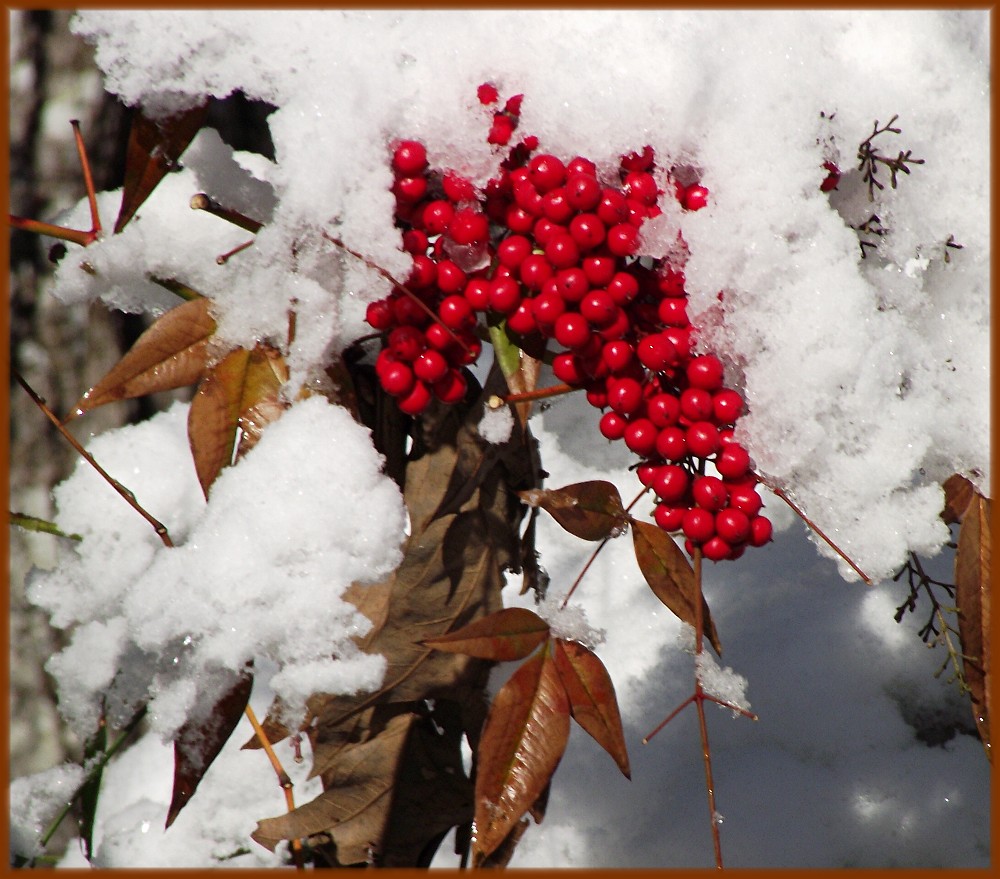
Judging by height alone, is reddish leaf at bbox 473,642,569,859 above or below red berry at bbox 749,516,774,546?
below

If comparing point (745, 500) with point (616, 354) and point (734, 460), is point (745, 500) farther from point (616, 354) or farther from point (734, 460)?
point (616, 354)

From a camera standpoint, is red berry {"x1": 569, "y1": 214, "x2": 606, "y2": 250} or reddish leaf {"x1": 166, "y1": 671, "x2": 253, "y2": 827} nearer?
red berry {"x1": 569, "y1": 214, "x2": 606, "y2": 250}

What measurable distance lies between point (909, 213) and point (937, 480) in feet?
0.79

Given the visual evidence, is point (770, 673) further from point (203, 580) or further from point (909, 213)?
point (203, 580)

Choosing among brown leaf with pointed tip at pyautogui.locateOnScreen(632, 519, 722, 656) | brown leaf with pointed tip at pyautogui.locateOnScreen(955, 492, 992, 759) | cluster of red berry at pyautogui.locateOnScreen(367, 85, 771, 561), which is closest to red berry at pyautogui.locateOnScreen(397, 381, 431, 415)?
cluster of red berry at pyautogui.locateOnScreen(367, 85, 771, 561)

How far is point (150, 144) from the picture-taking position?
0.71m

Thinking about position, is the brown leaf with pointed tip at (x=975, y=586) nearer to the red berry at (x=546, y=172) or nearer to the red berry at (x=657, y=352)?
the red berry at (x=657, y=352)

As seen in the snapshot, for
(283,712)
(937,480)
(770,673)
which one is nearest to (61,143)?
(283,712)

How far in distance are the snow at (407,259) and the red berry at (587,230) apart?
0.04 metres

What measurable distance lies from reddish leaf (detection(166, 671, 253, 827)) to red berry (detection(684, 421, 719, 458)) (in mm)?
427

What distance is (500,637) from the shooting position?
2.29 ft

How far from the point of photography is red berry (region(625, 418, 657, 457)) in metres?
0.67

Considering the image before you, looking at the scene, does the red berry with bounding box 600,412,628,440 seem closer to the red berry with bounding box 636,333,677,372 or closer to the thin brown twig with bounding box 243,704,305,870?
the red berry with bounding box 636,333,677,372

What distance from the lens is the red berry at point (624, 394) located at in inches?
26.1
